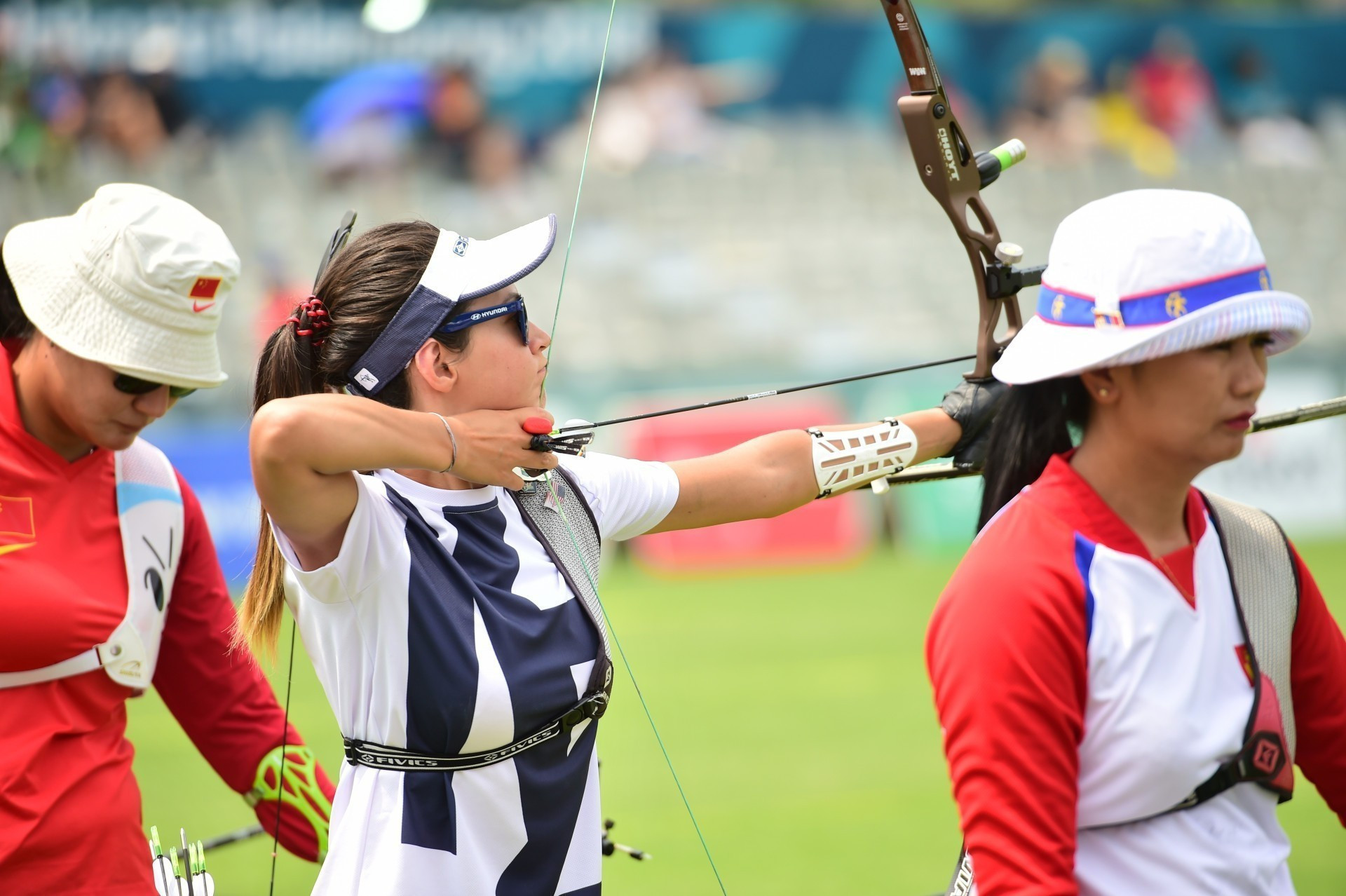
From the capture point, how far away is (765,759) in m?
6.47

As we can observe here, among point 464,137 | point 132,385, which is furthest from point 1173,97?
point 132,385

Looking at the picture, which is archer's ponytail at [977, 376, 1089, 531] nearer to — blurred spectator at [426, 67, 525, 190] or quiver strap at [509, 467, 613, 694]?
quiver strap at [509, 467, 613, 694]

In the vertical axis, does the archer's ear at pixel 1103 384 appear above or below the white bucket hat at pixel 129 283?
below

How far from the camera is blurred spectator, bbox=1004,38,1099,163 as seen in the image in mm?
16766

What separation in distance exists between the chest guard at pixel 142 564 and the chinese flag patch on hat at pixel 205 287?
0.31 metres

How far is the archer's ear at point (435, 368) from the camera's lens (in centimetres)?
203

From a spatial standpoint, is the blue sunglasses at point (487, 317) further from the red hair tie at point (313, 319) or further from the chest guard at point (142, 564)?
the chest guard at point (142, 564)

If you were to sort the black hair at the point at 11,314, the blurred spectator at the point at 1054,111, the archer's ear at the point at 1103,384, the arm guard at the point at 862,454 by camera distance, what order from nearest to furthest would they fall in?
the archer's ear at the point at 1103,384 < the black hair at the point at 11,314 < the arm guard at the point at 862,454 < the blurred spectator at the point at 1054,111

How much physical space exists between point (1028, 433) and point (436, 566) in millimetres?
789

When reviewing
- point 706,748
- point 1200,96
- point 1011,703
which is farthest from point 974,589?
point 1200,96

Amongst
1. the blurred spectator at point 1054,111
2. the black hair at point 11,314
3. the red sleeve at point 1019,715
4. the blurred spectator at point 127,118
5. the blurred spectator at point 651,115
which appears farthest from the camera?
the blurred spectator at point 1054,111

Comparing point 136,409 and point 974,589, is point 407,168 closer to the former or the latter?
point 136,409

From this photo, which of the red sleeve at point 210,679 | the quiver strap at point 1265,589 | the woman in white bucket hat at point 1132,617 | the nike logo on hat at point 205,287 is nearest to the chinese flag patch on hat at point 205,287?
the nike logo on hat at point 205,287

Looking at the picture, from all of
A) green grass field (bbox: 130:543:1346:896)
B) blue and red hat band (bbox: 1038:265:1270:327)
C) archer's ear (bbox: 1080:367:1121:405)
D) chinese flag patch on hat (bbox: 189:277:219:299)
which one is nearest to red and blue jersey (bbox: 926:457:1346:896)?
archer's ear (bbox: 1080:367:1121:405)
